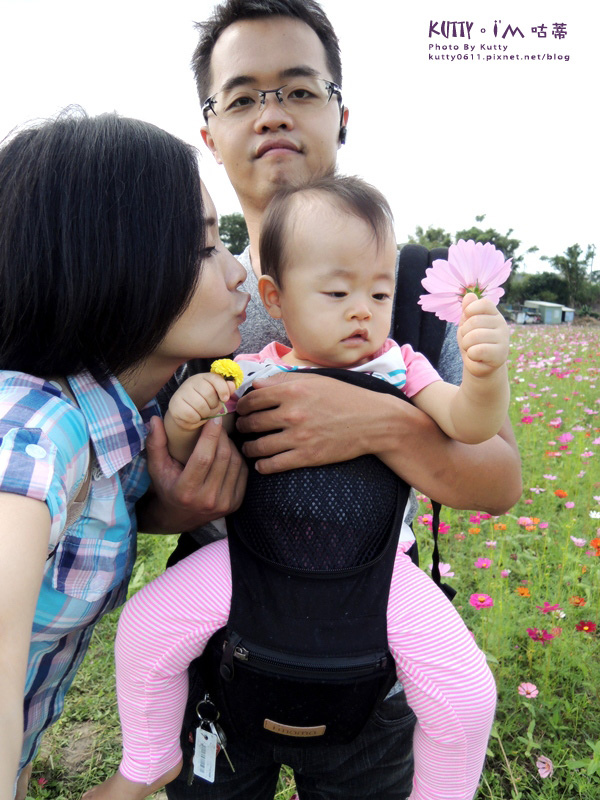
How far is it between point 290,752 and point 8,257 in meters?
1.25

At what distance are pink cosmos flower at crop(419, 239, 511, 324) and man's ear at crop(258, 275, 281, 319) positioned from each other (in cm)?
45

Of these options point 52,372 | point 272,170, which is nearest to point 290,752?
point 52,372

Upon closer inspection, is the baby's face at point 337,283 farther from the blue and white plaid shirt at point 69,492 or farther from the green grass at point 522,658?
the green grass at point 522,658

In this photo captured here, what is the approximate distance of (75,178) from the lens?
3.56 feet

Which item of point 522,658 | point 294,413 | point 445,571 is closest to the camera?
point 294,413

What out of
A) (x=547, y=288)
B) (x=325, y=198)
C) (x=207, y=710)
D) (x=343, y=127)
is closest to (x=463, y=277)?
(x=325, y=198)

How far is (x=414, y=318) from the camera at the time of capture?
1.55 meters

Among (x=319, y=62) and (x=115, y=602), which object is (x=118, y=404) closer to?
(x=115, y=602)

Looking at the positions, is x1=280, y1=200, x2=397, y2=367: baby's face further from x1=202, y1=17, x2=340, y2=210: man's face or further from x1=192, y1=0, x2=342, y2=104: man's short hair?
x1=192, y1=0, x2=342, y2=104: man's short hair

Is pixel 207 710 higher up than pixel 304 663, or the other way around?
pixel 304 663

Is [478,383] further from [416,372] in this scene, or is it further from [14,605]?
[14,605]

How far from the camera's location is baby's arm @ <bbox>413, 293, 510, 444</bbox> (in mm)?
1065

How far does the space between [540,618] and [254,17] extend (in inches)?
92.3

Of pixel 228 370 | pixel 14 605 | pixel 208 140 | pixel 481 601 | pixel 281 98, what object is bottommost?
pixel 481 601
